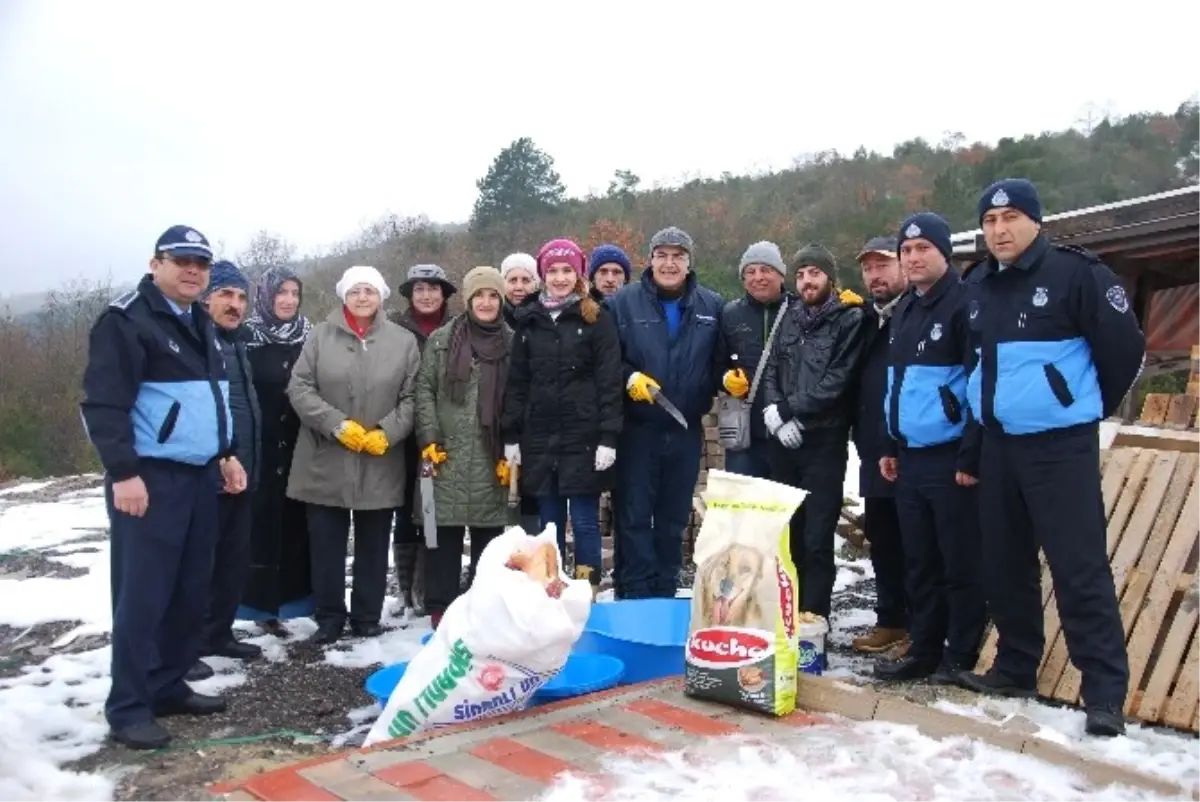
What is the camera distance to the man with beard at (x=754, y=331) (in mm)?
4738

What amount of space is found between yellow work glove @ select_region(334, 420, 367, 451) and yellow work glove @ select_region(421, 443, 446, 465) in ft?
0.99

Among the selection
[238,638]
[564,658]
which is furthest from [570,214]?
[564,658]

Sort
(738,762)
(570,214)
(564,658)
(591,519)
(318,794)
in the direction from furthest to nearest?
(570,214) → (591,519) → (564,658) → (738,762) → (318,794)

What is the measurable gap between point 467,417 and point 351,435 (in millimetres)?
560

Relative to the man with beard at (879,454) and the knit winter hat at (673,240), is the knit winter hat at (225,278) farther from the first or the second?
the man with beard at (879,454)

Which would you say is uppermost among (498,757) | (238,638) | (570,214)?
(570,214)

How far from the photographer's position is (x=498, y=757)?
248cm

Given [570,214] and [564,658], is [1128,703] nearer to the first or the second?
[564,658]

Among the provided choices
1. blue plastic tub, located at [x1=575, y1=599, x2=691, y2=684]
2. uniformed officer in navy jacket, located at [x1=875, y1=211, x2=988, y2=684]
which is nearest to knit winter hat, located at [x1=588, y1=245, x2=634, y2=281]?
uniformed officer in navy jacket, located at [x1=875, y1=211, x2=988, y2=684]

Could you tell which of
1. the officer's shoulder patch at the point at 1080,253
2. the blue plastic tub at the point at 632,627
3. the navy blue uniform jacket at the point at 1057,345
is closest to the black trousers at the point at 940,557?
the navy blue uniform jacket at the point at 1057,345

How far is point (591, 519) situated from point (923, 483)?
159 centimetres

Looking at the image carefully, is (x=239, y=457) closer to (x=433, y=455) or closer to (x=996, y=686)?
(x=433, y=455)

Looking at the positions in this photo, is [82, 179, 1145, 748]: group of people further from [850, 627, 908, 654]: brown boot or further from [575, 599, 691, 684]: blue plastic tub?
[575, 599, 691, 684]: blue plastic tub

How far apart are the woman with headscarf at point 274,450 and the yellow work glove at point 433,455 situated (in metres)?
0.77
